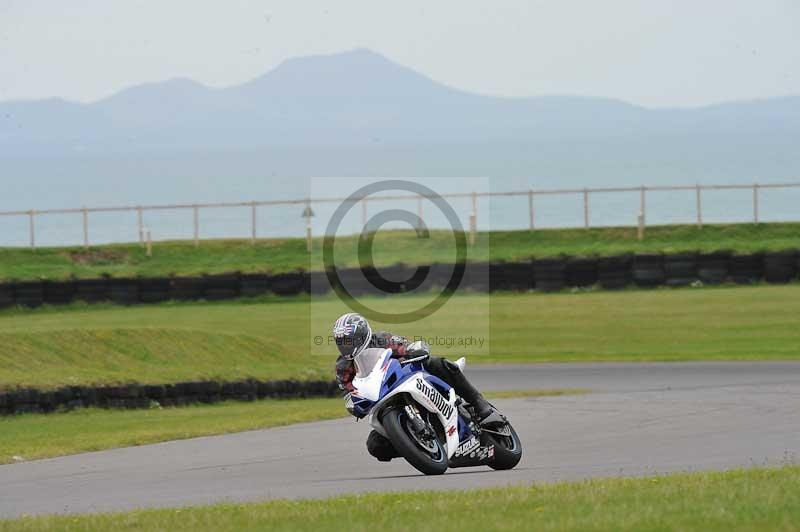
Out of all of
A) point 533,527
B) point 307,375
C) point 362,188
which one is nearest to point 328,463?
point 533,527

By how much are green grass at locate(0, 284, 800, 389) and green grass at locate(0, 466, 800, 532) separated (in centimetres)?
1066

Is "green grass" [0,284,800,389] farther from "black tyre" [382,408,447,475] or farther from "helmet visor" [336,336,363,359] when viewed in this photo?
"black tyre" [382,408,447,475]

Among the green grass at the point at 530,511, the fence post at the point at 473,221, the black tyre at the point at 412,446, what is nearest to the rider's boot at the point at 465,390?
the black tyre at the point at 412,446

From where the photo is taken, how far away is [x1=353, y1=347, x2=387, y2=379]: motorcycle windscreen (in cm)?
1177

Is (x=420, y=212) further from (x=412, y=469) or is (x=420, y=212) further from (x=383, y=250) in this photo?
(x=412, y=469)

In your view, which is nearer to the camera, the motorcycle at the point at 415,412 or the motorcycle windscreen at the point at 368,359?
the motorcycle at the point at 415,412

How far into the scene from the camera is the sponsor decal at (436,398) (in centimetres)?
1174

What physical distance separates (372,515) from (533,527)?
1249mm

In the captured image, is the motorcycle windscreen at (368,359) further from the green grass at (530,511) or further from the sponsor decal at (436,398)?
the green grass at (530,511)

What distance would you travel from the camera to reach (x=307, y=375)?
23.2m

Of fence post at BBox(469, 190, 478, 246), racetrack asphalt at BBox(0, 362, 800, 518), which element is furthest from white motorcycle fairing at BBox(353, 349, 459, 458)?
fence post at BBox(469, 190, 478, 246)

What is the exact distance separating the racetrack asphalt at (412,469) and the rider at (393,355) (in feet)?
1.13

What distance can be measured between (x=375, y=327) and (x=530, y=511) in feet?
74.6

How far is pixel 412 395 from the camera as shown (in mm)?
11672
